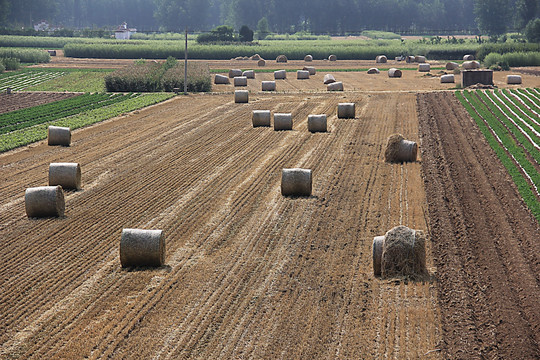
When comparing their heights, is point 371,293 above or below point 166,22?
below

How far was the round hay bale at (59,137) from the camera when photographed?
95.5 ft

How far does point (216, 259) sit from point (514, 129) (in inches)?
767

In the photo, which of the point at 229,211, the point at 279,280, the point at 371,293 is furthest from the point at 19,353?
the point at 229,211

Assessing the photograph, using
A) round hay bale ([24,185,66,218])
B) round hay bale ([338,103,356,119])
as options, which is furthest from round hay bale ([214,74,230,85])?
round hay bale ([24,185,66,218])

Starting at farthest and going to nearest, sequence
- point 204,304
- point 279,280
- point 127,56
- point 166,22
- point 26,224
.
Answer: point 166,22 → point 127,56 → point 26,224 → point 279,280 → point 204,304

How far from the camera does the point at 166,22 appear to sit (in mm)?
196125

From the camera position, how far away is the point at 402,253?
1416 centimetres

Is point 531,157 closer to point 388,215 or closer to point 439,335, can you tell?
point 388,215

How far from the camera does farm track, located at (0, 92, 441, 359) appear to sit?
1175 centimetres

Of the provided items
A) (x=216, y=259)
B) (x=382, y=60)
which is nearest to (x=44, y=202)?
(x=216, y=259)

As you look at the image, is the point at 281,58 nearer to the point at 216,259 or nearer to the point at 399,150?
the point at 399,150

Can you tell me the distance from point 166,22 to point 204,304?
190 meters

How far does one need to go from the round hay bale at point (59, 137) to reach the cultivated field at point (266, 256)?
573mm

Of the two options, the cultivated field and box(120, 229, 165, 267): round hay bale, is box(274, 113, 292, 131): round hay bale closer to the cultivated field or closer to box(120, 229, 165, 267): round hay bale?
the cultivated field
